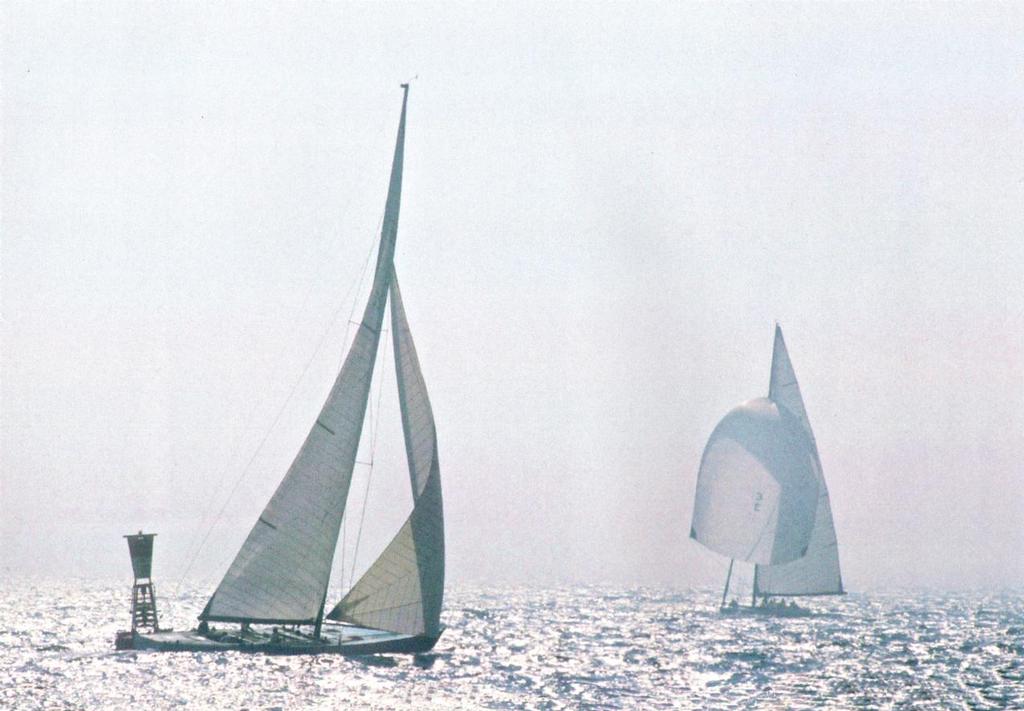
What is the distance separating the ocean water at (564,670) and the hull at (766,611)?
1.82 metres

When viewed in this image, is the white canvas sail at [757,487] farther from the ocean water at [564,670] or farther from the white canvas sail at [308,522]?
the white canvas sail at [308,522]

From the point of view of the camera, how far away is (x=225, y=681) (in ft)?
151

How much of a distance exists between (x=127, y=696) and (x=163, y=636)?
9.35 meters

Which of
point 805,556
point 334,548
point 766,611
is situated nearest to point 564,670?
point 334,548

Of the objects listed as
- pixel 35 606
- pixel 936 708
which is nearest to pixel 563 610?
pixel 35 606

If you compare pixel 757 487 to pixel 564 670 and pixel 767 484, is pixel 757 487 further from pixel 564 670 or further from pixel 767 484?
pixel 564 670

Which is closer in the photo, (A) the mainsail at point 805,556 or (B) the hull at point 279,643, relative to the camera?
(B) the hull at point 279,643

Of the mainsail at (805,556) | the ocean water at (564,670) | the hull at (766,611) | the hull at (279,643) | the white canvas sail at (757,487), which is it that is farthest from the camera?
the hull at (766,611)

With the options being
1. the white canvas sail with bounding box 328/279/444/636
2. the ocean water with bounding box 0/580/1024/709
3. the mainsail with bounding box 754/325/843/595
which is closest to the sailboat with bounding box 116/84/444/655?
the white canvas sail with bounding box 328/279/444/636

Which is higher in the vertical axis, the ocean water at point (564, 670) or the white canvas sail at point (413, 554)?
the white canvas sail at point (413, 554)

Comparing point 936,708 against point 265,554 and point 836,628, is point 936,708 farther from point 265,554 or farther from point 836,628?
point 836,628

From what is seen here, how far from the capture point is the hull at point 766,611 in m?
86.0

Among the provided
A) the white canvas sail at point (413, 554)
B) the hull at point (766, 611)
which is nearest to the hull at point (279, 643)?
the white canvas sail at point (413, 554)

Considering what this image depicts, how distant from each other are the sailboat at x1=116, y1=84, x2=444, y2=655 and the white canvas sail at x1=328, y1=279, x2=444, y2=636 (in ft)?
0.11
